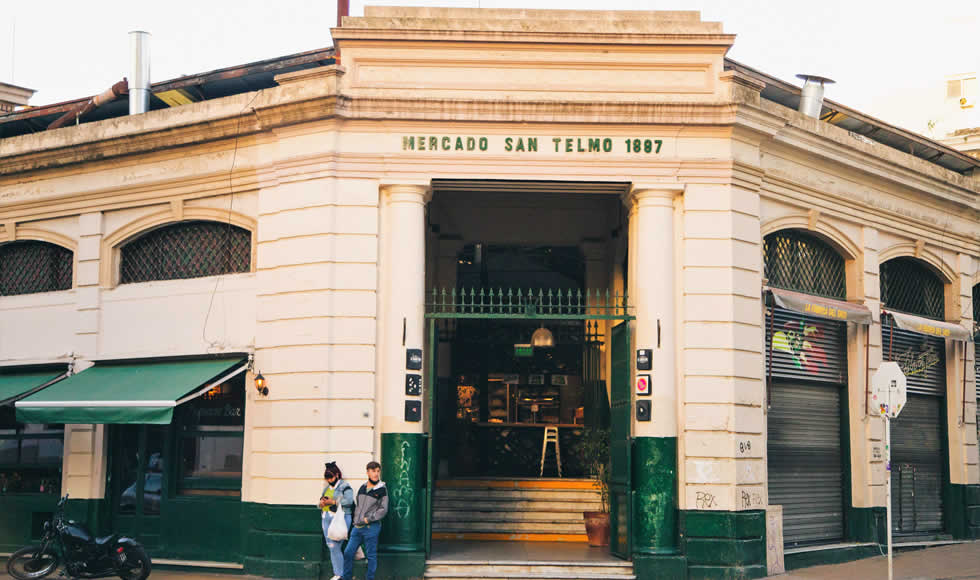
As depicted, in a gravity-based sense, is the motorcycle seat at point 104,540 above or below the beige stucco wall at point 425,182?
below

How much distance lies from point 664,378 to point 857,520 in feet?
14.6

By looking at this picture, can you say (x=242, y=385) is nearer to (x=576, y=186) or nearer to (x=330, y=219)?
(x=330, y=219)

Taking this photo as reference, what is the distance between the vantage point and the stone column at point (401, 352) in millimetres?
13219

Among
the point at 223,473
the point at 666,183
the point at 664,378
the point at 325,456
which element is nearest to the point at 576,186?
the point at 666,183

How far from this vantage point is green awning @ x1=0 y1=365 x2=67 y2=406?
1523 centimetres

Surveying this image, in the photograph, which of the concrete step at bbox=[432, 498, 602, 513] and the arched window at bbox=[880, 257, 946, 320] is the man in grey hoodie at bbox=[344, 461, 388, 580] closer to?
the concrete step at bbox=[432, 498, 602, 513]

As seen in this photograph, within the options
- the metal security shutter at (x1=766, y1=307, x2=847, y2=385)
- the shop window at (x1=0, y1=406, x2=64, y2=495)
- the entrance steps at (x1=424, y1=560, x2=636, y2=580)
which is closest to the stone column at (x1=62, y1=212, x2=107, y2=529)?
the shop window at (x1=0, y1=406, x2=64, y2=495)

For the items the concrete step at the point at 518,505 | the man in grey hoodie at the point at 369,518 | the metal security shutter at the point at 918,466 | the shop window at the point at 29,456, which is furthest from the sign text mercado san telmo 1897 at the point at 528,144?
the shop window at the point at 29,456

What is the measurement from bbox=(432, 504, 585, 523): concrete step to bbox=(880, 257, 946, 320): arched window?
631cm

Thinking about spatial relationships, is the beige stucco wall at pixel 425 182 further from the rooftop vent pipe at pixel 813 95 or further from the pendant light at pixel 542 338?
the pendant light at pixel 542 338

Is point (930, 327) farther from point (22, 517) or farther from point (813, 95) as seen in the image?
point (22, 517)

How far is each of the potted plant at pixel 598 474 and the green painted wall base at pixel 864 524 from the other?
12.1 feet

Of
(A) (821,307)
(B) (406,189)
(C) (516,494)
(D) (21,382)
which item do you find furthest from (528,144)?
(D) (21,382)

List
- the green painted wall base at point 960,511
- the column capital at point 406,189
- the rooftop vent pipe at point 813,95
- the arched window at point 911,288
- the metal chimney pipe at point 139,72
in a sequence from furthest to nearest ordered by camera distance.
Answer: the green painted wall base at point 960,511, the arched window at point 911,288, the metal chimney pipe at point 139,72, the rooftop vent pipe at point 813,95, the column capital at point 406,189
